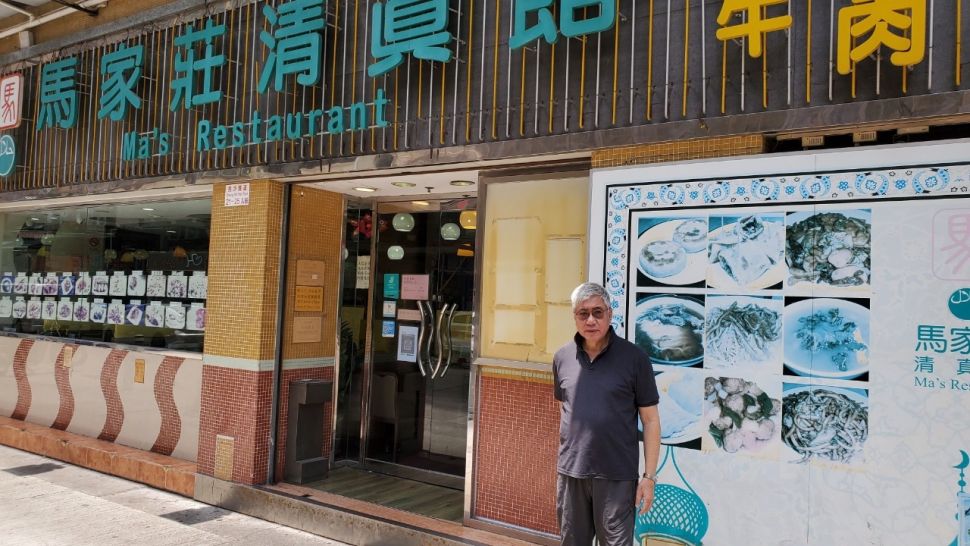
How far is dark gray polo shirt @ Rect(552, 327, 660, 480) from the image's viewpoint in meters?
3.50

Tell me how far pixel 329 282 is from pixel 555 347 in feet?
10.1

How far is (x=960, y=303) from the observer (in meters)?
3.70

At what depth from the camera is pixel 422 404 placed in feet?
23.9

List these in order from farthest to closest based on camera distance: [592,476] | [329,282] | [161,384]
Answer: [161,384], [329,282], [592,476]

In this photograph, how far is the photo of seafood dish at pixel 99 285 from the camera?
29.9 ft

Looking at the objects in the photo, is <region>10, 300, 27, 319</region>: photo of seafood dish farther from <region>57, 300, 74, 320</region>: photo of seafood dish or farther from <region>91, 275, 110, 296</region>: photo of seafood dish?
<region>91, 275, 110, 296</region>: photo of seafood dish

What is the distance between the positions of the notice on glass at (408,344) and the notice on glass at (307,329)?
826 mm

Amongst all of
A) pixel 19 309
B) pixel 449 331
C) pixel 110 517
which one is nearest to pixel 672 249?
pixel 449 331

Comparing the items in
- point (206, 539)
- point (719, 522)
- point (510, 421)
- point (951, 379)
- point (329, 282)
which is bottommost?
point (206, 539)

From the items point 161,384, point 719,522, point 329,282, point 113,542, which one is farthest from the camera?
point 161,384

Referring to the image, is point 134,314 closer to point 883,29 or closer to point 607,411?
point 607,411

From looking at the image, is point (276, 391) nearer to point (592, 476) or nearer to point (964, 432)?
point (592, 476)

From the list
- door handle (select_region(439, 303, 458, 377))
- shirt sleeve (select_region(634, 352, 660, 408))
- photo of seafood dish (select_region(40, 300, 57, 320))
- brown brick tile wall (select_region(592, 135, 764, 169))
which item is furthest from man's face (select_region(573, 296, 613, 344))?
photo of seafood dish (select_region(40, 300, 57, 320))

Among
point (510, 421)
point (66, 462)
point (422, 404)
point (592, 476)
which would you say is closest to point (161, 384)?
point (66, 462)
